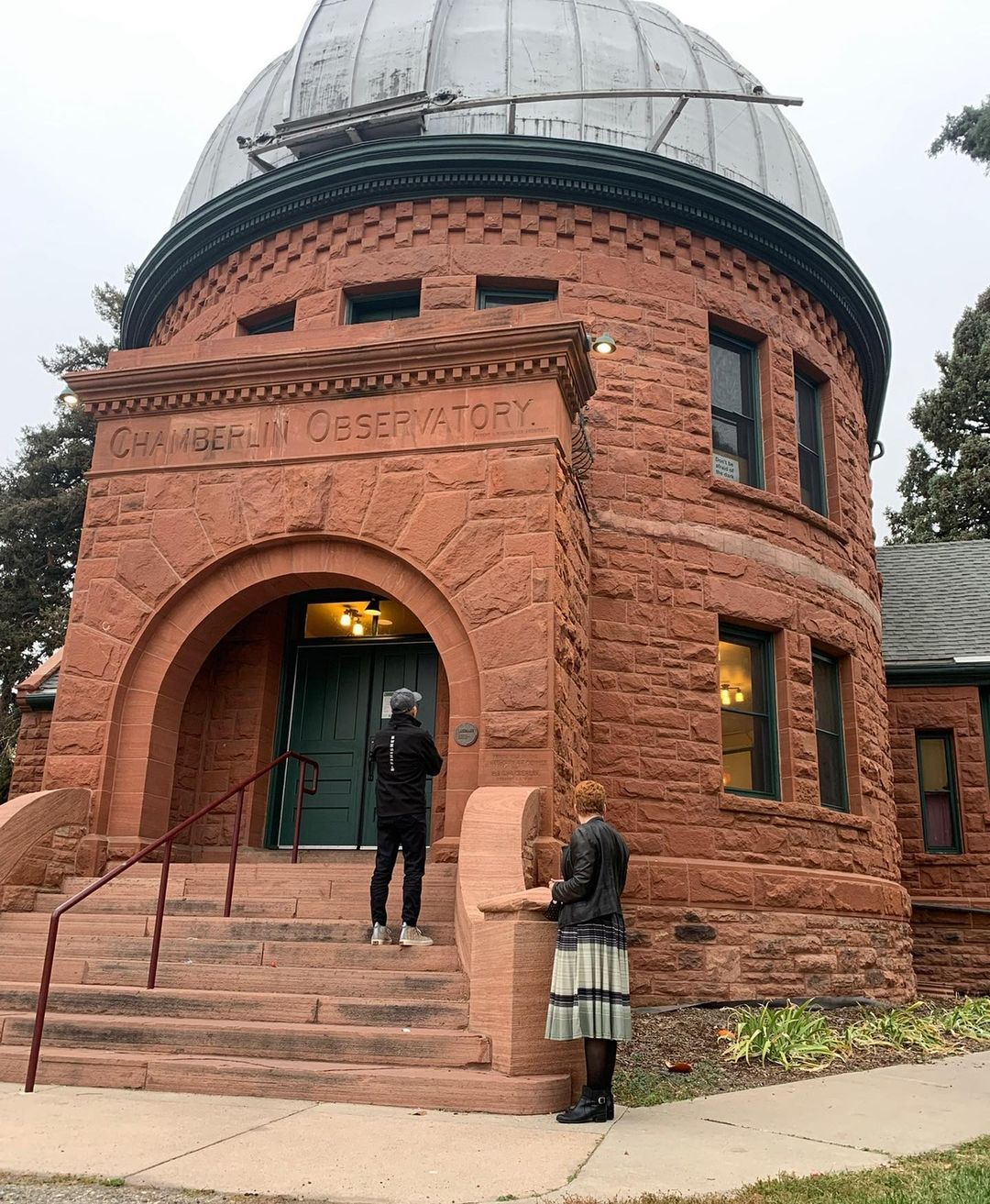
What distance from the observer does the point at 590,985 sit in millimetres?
5641

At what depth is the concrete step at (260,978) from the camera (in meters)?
6.69

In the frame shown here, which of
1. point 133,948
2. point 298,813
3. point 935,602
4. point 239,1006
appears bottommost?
point 239,1006

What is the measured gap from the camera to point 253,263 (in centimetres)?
1353

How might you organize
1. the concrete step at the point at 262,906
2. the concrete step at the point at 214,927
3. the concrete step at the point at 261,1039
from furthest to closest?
the concrete step at the point at 262,906 < the concrete step at the point at 214,927 < the concrete step at the point at 261,1039

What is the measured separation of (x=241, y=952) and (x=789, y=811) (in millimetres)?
6347

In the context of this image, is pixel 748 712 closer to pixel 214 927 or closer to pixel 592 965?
pixel 214 927

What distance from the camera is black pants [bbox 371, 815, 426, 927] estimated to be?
23.9ft

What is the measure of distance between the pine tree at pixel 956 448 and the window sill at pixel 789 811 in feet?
59.5

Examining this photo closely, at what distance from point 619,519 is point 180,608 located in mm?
4609

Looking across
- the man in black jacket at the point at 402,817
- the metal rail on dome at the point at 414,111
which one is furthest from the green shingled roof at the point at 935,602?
the man in black jacket at the point at 402,817

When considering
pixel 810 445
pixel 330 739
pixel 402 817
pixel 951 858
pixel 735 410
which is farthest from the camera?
pixel 951 858

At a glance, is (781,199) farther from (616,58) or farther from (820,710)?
(820,710)

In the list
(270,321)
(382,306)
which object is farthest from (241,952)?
(270,321)

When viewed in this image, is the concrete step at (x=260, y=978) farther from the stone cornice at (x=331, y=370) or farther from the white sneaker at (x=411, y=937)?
the stone cornice at (x=331, y=370)
